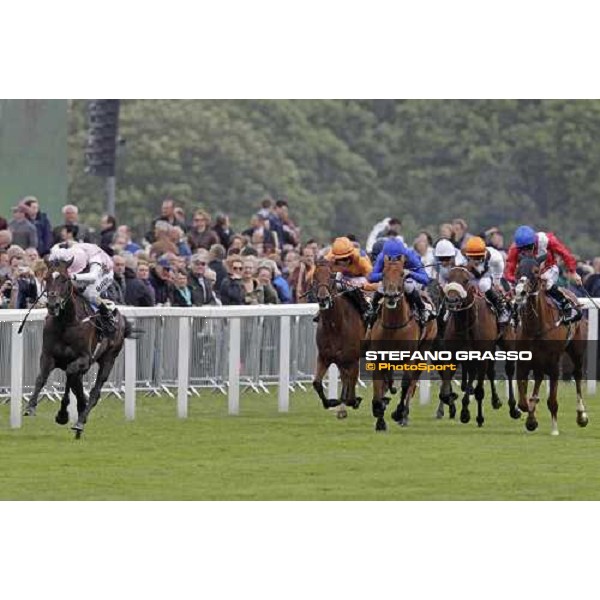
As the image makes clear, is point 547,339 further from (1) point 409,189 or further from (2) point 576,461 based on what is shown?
(1) point 409,189

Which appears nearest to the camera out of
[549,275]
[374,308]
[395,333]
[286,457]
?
[286,457]

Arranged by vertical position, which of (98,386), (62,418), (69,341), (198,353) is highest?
(69,341)

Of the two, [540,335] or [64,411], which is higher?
[540,335]

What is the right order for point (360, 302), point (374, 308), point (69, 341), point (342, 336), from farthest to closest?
point (360, 302)
point (342, 336)
point (374, 308)
point (69, 341)

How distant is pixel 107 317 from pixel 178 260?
13.9ft

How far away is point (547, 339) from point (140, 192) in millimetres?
43868

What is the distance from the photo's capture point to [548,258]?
21.1m

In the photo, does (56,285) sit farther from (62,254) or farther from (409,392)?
(409,392)

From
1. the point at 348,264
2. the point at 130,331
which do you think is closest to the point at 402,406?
the point at 348,264

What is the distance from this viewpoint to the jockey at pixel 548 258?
20938 millimetres

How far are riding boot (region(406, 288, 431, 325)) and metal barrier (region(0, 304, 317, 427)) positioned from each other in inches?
86.2

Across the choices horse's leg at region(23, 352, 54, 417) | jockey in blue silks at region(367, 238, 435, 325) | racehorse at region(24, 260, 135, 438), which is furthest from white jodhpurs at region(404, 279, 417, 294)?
horse's leg at region(23, 352, 54, 417)

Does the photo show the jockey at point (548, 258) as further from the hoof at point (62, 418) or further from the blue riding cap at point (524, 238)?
the hoof at point (62, 418)

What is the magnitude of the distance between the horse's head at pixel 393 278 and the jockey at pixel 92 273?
233 cm
